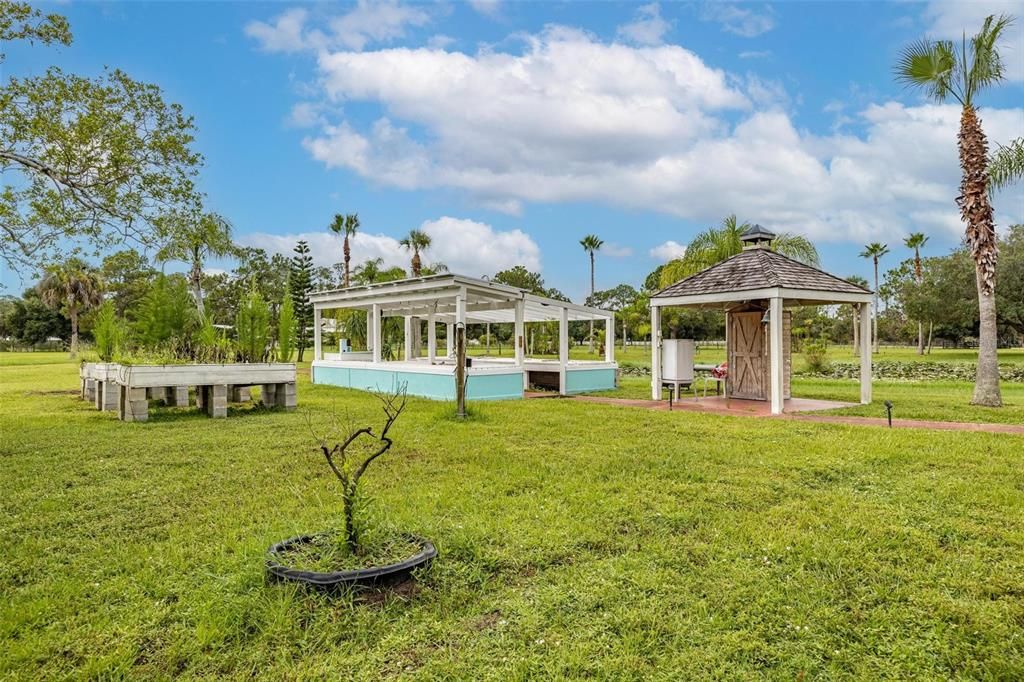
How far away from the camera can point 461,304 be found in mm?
13508

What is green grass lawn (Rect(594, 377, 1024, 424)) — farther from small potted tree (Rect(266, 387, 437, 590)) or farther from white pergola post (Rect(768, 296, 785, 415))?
small potted tree (Rect(266, 387, 437, 590))

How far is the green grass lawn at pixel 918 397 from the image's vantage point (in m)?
10.3

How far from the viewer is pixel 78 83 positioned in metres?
8.53

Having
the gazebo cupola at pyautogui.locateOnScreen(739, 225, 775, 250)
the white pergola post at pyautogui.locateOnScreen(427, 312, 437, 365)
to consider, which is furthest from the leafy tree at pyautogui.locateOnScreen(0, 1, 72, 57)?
the gazebo cupola at pyautogui.locateOnScreen(739, 225, 775, 250)

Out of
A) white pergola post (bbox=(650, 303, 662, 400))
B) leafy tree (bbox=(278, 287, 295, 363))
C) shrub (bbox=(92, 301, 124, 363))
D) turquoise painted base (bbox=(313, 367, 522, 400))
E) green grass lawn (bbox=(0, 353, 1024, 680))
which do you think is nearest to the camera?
green grass lawn (bbox=(0, 353, 1024, 680))

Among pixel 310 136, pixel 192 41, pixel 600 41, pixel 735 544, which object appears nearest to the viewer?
pixel 735 544

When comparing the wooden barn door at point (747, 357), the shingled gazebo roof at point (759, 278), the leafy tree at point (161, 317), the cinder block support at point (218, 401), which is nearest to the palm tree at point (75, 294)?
the leafy tree at point (161, 317)

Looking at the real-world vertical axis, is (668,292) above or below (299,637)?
above

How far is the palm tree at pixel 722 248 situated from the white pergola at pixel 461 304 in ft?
30.6

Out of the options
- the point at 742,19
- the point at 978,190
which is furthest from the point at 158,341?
the point at 978,190

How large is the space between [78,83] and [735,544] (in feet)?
33.2

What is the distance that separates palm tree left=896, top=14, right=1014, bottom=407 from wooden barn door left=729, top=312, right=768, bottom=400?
410 centimetres

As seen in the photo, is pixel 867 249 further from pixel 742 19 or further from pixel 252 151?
pixel 252 151

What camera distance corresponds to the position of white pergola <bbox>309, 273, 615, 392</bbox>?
14289mm
